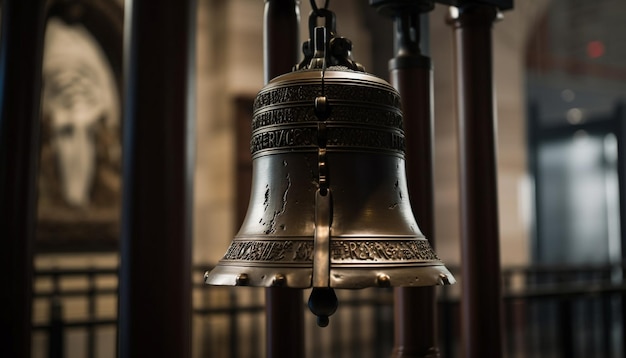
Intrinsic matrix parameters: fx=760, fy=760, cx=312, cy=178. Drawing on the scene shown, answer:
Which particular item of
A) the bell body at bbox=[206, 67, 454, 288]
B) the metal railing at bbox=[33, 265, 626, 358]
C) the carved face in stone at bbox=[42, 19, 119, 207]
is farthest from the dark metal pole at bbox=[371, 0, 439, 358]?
the carved face in stone at bbox=[42, 19, 119, 207]

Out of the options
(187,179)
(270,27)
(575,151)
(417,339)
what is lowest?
(417,339)

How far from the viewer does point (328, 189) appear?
1.50m

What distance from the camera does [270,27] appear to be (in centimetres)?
226

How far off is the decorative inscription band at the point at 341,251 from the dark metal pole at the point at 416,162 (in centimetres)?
92

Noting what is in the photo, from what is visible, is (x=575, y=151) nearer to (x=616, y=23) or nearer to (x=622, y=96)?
(x=622, y=96)

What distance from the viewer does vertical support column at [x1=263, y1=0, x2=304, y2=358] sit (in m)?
2.20

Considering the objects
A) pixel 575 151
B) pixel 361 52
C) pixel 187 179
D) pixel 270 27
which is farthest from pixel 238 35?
pixel 575 151

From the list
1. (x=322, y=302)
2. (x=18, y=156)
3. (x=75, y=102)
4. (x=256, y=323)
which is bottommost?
(x=256, y=323)

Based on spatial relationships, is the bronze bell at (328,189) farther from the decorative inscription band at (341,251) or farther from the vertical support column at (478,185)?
the vertical support column at (478,185)

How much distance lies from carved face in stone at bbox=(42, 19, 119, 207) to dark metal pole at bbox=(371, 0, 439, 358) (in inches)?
179

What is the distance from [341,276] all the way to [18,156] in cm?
146

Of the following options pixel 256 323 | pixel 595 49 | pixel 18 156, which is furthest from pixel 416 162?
pixel 595 49

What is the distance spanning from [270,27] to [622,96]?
8.98 m

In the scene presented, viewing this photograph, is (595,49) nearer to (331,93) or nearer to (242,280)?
(331,93)
